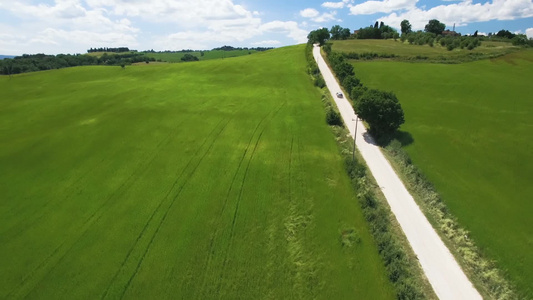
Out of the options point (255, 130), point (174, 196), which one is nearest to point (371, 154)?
point (255, 130)

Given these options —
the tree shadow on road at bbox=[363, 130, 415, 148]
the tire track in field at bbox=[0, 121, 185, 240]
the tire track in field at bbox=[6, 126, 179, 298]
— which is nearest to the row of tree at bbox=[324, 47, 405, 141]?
the tree shadow on road at bbox=[363, 130, 415, 148]

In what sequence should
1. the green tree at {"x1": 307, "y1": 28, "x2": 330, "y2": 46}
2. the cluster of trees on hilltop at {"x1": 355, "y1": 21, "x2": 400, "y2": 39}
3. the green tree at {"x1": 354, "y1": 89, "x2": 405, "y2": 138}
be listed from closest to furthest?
the green tree at {"x1": 354, "y1": 89, "x2": 405, "y2": 138} → the green tree at {"x1": 307, "y1": 28, "x2": 330, "y2": 46} → the cluster of trees on hilltop at {"x1": 355, "y1": 21, "x2": 400, "y2": 39}

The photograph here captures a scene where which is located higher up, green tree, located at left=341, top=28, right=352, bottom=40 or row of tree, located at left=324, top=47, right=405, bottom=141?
green tree, located at left=341, top=28, right=352, bottom=40

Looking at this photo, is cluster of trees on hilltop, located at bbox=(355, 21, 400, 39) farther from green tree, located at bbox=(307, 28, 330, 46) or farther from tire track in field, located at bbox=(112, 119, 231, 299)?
tire track in field, located at bbox=(112, 119, 231, 299)

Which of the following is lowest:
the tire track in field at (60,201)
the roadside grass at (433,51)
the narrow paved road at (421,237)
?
the narrow paved road at (421,237)

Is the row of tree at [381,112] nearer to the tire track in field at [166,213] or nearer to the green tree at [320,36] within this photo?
the tire track in field at [166,213]

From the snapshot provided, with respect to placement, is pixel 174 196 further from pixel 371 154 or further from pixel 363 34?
pixel 363 34

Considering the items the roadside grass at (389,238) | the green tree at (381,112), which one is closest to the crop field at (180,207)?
the roadside grass at (389,238)
